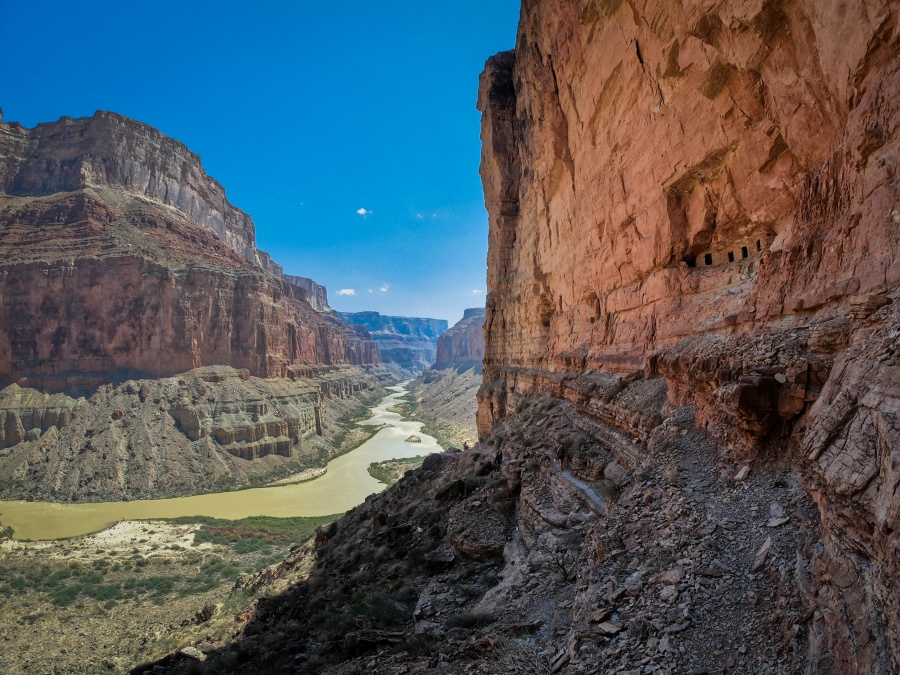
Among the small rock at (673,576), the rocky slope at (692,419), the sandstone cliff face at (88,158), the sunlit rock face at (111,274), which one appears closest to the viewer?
the rocky slope at (692,419)

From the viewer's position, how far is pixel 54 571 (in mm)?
24672

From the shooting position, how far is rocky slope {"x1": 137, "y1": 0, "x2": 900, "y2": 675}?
341 cm

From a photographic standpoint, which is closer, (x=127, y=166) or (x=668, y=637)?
(x=668, y=637)

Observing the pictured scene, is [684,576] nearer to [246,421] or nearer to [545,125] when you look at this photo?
[545,125]

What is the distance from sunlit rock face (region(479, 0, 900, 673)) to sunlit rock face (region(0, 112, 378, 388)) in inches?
2364

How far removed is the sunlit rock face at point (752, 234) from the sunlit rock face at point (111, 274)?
6004cm

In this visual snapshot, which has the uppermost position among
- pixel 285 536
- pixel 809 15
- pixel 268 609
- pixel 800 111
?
pixel 809 15

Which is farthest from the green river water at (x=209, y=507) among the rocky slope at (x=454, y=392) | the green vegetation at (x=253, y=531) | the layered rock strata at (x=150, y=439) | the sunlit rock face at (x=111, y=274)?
the sunlit rock face at (x=111, y=274)

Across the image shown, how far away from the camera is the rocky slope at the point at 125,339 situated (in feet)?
149

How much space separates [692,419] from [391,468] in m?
47.1

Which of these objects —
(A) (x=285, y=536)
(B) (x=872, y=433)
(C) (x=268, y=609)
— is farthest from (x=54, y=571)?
(B) (x=872, y=433)

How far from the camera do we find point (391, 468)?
5022 centimetres

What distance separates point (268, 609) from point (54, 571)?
76.6 ft

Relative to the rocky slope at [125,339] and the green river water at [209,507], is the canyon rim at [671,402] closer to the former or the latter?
the green river water at [209,507]
